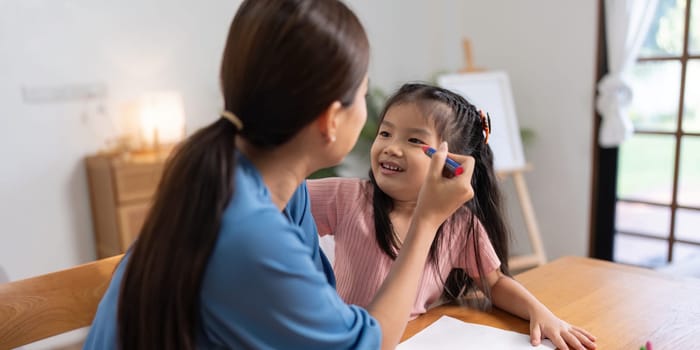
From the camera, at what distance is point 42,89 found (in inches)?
104

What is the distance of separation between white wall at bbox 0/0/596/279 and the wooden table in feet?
6.89

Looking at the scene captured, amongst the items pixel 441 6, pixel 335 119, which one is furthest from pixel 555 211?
pixel 335 119

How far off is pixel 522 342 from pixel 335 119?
52cm

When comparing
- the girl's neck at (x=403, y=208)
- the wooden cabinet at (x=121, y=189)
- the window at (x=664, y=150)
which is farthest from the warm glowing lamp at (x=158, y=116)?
the window at (x=664, y=150)

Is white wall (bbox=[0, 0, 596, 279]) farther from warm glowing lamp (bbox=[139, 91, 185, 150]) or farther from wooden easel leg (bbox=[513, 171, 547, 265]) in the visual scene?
wooden easel leg (bbox=[513, 171, 547, 265])

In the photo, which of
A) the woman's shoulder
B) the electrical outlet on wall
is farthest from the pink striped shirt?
the electrical outlet on wall

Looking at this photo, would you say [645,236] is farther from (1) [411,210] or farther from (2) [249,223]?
(2) [249,223]

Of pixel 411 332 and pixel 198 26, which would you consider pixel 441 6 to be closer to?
pixel 198 26

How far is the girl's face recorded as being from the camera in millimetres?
1255

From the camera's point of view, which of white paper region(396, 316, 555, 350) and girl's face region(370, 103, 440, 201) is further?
girl's face region(370, 103, 440, 201)

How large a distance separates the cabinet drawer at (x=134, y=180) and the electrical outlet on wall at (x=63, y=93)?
0.41m

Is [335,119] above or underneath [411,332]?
above

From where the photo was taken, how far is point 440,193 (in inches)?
37.5

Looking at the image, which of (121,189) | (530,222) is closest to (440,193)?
(121,189)
